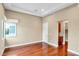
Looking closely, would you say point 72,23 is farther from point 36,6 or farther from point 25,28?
point 25,28

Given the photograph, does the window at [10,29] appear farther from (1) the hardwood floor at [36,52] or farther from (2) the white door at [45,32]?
(2) the white door at [45,32]

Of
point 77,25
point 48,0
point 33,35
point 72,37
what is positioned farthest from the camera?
point 33,35

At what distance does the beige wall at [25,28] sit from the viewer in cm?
543

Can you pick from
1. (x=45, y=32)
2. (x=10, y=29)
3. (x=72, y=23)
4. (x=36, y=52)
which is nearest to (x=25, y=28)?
(x=10, y=29)

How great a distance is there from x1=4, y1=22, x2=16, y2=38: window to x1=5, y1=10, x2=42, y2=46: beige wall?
287 mm

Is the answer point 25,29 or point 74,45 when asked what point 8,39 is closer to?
point 25,29

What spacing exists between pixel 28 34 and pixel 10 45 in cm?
163

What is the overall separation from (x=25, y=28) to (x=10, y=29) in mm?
1159

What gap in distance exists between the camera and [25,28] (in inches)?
242

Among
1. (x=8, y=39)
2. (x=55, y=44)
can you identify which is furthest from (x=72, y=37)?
(x=8, y=39)

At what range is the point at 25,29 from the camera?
6.16m

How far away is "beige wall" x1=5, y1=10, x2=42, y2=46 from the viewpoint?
5427mm

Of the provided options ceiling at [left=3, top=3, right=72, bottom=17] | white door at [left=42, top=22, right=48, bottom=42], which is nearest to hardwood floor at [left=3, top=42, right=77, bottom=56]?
white door at [left=42, top=22, right=48, bottom=42]

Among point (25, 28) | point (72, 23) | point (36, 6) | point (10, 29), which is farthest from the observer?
point (25, 28)
